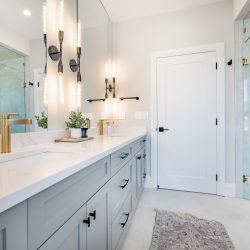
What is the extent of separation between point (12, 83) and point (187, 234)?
1770mm

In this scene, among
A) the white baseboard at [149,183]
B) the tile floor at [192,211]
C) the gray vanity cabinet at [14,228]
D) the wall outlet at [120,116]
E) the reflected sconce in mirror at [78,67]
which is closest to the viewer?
the gray vanity cabinet at [14,228]

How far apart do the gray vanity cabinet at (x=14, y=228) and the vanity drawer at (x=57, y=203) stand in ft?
0.06

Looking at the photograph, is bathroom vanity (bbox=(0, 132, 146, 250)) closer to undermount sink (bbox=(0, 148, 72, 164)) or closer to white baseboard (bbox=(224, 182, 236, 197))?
undermount sink (bbox=(0, 148, 72, 164))

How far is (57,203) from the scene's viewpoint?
1.84 ft

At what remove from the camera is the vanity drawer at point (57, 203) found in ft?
1.52

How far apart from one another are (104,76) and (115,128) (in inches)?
31.9

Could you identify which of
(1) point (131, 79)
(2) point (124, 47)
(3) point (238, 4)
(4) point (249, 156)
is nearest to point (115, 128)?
(1) point (131, 79)

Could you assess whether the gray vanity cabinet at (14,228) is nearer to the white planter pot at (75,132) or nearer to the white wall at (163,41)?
the white planter pot at (75,132)

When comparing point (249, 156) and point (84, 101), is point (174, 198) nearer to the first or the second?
point (249, 156)

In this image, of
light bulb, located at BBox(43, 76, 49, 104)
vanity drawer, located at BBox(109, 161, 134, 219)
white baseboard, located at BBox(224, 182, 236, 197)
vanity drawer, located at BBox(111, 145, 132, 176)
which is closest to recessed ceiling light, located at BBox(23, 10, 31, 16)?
light bulb, located at BBox(43, 76, 49, 104)

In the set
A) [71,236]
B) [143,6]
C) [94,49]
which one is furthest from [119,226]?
[143,6]

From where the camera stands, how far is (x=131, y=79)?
263cm

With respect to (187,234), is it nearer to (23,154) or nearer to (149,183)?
(149,183)

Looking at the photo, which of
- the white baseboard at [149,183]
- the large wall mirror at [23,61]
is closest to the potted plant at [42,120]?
the large wall mirror at [23,61]
